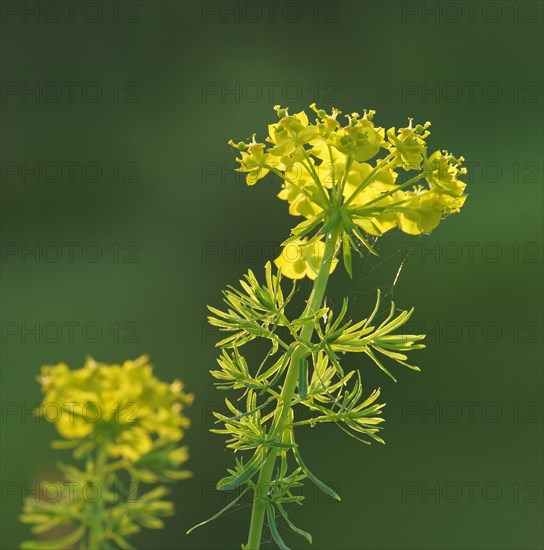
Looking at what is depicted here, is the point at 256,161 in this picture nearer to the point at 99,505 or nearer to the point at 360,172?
the point at 360,172

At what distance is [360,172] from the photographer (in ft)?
3.07

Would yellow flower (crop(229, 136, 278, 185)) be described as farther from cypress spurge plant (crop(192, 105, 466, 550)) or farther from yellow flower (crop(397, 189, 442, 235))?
yellow flower (crop(397, 189, 442, 235))

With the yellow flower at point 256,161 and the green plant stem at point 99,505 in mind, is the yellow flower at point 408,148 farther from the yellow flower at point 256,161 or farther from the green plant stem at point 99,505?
the green plant stem at point 99,505

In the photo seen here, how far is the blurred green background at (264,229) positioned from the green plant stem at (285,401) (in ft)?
6.34

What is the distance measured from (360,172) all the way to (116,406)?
500mm

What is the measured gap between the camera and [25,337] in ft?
11.4

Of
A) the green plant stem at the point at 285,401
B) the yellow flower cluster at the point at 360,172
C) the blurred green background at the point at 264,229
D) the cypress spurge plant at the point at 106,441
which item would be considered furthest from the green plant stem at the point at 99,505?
the blurred green background at the point at 264,229

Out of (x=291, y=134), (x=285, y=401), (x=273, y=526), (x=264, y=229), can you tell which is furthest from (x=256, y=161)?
(x=264, y=229)

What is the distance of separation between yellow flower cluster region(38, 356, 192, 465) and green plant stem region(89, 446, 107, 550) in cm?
1

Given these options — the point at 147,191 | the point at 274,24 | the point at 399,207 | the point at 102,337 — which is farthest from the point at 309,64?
the point at 399,207

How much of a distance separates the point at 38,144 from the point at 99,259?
0.94 m

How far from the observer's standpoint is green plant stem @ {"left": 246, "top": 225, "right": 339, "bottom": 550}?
720 millimetres

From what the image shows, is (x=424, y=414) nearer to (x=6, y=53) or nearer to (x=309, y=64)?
(x=309, y=64)

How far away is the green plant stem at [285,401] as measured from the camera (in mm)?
720
